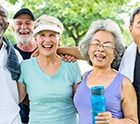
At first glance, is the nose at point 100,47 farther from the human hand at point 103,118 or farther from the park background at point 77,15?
the park background at point 77,15

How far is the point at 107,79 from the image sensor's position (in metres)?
2.47

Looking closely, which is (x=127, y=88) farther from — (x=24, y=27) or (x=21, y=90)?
(x=24, y=27)

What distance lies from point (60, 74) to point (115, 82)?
59 cm

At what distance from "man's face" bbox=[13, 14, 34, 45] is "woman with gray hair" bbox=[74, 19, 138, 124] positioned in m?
1.40

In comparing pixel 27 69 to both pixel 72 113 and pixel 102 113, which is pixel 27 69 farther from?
pixel 102 113

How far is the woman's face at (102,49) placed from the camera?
247cm

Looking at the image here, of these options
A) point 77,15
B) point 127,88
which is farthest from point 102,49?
point 77,15

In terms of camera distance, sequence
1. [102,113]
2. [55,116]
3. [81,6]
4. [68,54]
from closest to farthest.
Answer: [102,113] → [55,116] → [68,54] → [81,6]

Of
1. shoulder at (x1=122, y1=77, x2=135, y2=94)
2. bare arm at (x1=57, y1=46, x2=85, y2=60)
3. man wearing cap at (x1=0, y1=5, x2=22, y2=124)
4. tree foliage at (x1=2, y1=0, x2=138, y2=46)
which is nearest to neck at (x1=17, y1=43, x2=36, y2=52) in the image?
bare arm at (x1=57, y1=46, x2=85, y2=60)

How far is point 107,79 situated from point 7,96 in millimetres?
885

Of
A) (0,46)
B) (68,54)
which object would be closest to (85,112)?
(68,54)

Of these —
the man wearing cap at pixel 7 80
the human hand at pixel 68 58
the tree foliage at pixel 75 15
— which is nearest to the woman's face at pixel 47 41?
the human hand at pixel 68 58

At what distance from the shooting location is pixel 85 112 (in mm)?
2449

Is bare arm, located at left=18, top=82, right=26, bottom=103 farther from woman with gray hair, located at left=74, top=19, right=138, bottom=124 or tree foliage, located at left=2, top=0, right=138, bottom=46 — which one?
tree foliage, located at left=2, top=0, right=138, bottom=46
